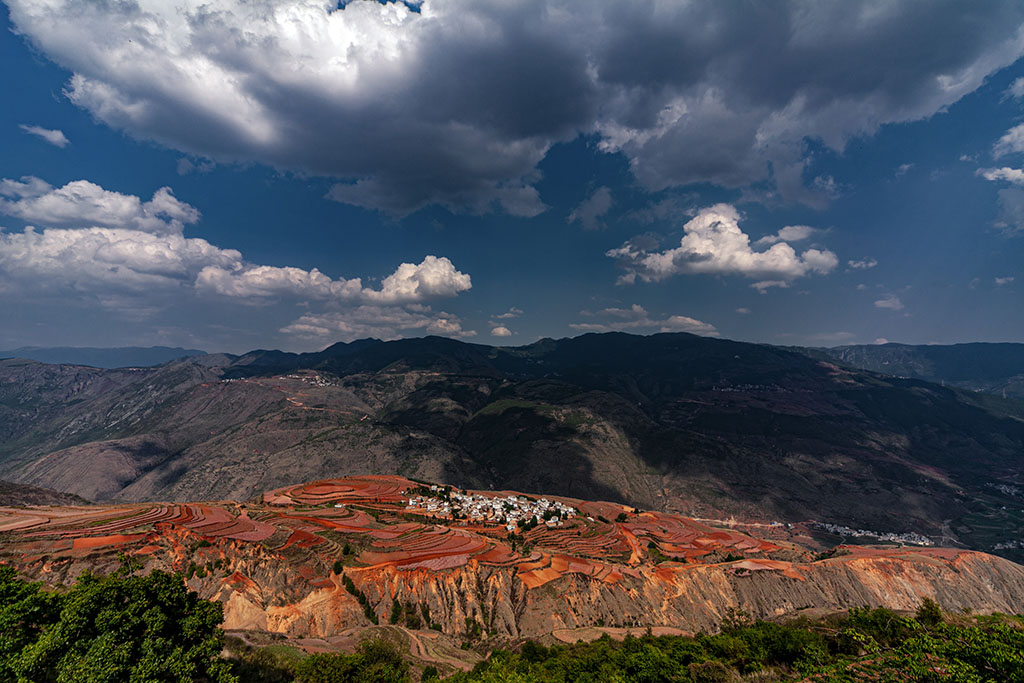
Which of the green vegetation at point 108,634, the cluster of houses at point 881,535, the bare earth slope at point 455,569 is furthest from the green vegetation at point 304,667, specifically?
the cluster of houses at point 881,535

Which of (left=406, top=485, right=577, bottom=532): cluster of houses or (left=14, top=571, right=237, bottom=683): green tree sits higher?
(left=14, top=571, right=237, bottom=683): green tree

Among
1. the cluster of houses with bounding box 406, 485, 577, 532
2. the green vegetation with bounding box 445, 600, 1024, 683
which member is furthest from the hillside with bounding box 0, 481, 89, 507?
the green vegetation with bounding box 445, 600, 1024, 683

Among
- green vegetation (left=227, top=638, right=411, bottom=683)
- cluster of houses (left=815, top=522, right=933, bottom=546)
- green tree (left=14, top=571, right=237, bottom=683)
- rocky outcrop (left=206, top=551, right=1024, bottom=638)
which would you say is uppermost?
→ green tree (left=14, top=571, right=237, bottom=683)

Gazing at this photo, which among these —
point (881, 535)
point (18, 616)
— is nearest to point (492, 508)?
point (18, 616)

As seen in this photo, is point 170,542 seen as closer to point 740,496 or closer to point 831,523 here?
point 740,496

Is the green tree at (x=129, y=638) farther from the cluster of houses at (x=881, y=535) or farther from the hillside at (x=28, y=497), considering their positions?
the cluster of houses at (x=881, y=535)

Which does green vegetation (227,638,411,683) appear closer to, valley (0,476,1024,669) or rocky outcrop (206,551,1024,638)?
valley (0,476,1024,669)

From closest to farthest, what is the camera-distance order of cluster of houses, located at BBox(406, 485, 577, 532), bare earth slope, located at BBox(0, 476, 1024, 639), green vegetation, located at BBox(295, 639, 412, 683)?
green vegetation, located at BBox(295, 639, 412, 683)
bare earth slope, located at BBox(0, 476, 1024, 639)
cluster of houses, located at BBox(406, 485, 577, 532)
